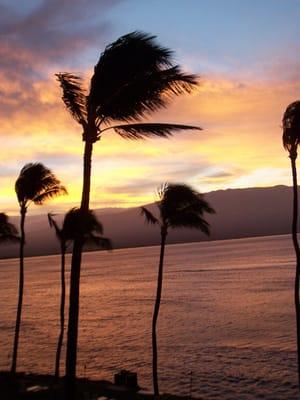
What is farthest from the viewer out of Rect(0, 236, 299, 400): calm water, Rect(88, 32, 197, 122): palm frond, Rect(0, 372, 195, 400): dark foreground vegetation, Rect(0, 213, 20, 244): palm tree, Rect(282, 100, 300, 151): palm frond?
Rect(0, 236, 299, 400): calm water

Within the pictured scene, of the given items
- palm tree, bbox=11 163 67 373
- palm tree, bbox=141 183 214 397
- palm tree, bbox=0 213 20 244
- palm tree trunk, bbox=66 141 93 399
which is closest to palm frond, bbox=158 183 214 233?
palm tree, bbox=141 183 214 397

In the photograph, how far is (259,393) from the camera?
28.0 m

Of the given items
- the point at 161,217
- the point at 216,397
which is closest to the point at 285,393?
the point at 216,397

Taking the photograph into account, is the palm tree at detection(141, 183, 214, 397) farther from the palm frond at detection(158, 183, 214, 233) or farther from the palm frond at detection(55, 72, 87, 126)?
the palm frond at detection(55, 72, 87, 126)

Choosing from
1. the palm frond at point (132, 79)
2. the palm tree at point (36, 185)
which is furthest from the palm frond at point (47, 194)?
the palm frond at point (132, 79)

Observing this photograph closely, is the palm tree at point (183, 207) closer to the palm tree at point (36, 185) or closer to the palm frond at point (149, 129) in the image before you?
the palm tree at point (36, 185)

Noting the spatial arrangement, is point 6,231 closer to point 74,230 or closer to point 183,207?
point 74,230

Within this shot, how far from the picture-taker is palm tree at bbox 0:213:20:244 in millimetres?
25328

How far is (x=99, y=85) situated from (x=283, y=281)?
104 m

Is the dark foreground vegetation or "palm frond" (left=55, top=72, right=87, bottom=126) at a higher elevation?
"palm frond" (left=55, top=72, right=87, bottom=126)

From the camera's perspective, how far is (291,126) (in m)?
17.8

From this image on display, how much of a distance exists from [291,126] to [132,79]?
8.12 m

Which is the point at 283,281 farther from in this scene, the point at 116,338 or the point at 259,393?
the point at 259,393

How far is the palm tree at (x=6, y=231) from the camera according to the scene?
25.3 metres
